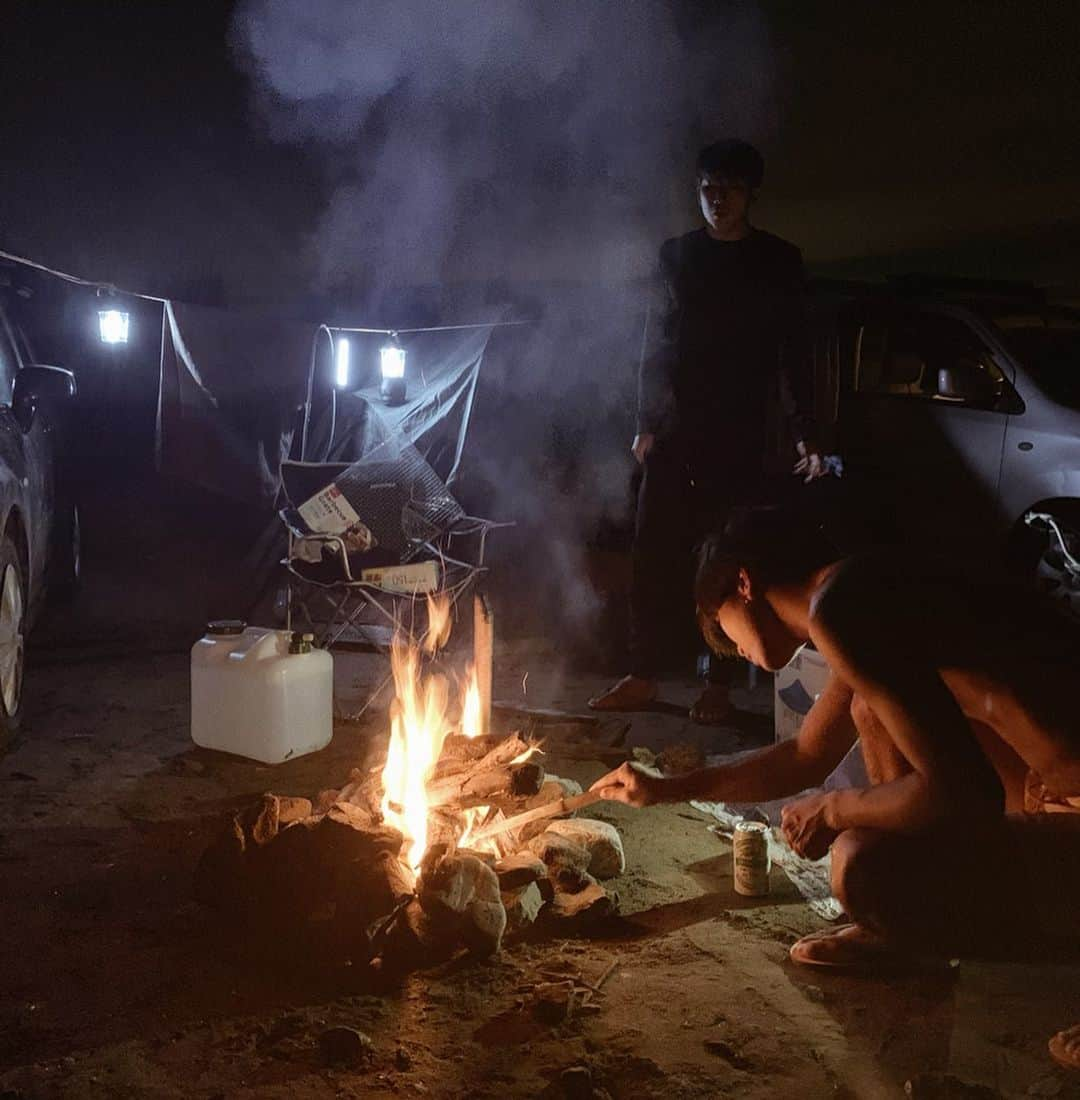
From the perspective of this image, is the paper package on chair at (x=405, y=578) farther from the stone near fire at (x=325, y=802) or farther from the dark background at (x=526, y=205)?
the stone near fire at (x=325, y=802)

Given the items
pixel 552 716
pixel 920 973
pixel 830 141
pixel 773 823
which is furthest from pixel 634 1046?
pixel 830 141

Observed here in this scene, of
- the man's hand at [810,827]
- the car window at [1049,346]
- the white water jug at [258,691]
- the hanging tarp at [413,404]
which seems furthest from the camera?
the hanging tarp at [413,404]

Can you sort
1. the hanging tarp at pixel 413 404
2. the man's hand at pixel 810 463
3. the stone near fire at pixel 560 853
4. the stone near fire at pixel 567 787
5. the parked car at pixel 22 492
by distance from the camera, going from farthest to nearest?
the hanging tarp at pixel 413 404, the man's hand at pixel 810 463, the parked car at pixel 22 492, the stone near fire at pixel 567 787, the stone near fire at pixel 560 853

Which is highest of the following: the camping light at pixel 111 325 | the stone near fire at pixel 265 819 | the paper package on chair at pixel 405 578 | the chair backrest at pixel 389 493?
the camping light at pixel 111 325

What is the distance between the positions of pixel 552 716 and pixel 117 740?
2.10 meters

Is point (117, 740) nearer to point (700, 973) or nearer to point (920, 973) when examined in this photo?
point (700, 973)

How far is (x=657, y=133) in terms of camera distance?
820 cm

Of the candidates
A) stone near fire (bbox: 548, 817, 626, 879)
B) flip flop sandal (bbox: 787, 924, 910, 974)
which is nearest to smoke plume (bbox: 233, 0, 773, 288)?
stone near fire (bbox: 548, 817, 626, 879)

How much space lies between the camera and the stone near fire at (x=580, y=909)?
2.86m

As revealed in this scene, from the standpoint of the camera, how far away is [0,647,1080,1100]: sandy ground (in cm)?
213

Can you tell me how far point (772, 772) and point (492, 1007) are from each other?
39.8 inches

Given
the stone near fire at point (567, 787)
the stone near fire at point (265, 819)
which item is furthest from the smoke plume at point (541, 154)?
the stone near fire at point (265, 819)

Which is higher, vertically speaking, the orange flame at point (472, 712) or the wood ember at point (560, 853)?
the orange flame at point (472, 712)

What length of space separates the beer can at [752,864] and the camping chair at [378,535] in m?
2.98
